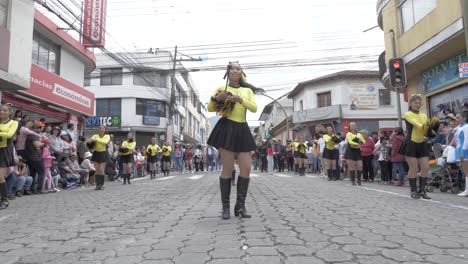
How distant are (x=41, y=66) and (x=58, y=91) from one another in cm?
119

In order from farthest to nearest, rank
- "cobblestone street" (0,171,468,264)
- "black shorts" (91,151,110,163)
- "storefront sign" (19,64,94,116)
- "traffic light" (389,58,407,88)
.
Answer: "storefront sign" (19,64,94,116) < "traffic light" (389,58,407,88) < "black shorts" (91,151,110,163) < "cobblestone street" (0,171,468,264)

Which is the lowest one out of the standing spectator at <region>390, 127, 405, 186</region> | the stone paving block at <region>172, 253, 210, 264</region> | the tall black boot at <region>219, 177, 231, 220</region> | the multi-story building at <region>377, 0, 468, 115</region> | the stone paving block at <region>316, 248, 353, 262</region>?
the stone paving block at <region>172, 253, 210, 264</region>

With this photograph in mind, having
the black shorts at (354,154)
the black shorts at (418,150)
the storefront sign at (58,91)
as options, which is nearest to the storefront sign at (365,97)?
the storefront sign at (58,91)

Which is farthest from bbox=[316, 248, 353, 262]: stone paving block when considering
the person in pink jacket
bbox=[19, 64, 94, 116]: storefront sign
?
bbox=[19, 64, 94, 116]: storefront sign

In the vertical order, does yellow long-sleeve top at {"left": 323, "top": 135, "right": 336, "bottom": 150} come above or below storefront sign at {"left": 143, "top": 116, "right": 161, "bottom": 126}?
below

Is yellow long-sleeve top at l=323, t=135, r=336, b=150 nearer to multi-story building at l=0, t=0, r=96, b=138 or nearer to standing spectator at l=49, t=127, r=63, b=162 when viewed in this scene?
standing spectator at l=49, t=127, r=63, b=162

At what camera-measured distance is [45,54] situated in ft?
53.8

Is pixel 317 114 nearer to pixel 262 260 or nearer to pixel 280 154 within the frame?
pixel 280 154

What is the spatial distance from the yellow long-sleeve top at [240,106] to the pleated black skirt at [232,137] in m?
0.07

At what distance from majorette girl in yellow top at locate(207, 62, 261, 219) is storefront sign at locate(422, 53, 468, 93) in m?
10.2

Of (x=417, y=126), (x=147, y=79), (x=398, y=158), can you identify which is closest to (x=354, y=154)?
(x=398, y=158)

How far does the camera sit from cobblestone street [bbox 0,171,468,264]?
2.98 metres

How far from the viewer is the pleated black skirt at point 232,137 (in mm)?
4583

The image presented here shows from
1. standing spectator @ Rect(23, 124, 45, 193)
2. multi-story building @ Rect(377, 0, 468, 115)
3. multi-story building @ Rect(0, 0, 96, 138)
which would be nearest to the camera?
standing spectator @ Rect(23, 124, 45, 193)
